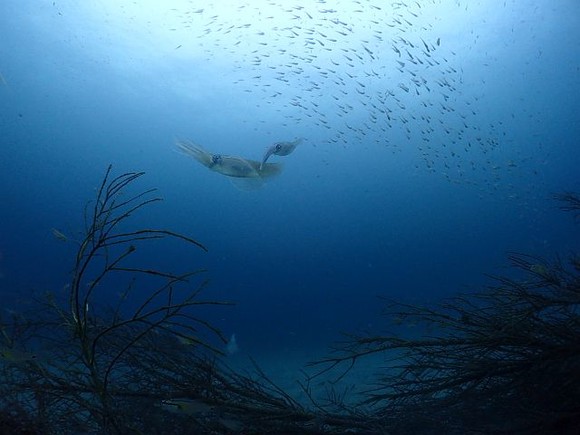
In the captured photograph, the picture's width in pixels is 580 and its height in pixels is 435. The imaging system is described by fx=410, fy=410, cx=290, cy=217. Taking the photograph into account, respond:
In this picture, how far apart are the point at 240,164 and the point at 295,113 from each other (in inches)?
1322

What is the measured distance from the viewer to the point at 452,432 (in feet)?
11.9

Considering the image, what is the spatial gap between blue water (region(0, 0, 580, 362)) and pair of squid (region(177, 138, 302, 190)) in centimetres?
28

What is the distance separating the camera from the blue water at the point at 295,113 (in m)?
20.7

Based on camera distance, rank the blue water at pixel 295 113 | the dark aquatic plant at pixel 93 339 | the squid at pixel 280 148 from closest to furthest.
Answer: the dark aquatic plant at pixel 93 339
the squid at pixel 280 148
the blue water at pixel 295 113

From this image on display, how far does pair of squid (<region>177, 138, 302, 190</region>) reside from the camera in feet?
20.6

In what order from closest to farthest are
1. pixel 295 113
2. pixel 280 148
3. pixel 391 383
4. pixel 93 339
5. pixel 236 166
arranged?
pixel 93 339
pixel 391 383
pixel 236 166
pixel 280 148
pixel 295 113

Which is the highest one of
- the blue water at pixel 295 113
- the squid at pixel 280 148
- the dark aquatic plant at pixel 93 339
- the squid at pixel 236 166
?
the blue water at pixel 295 113

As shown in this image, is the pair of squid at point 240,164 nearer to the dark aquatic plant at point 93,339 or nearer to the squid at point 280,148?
the squid at point 280,148

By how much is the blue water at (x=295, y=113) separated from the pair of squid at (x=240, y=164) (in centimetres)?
28

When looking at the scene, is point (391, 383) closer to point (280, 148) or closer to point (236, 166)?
point (236, 166)

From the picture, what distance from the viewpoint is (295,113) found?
3919 centimetres


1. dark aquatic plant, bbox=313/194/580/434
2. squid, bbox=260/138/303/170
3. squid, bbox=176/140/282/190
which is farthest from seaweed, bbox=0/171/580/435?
squid, bbox=260/138/303/170


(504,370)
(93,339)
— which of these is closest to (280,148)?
(504,370)

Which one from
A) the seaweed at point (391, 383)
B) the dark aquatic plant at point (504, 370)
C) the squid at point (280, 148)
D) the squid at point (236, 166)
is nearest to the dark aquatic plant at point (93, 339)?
the seaweed at point (391, 383)
